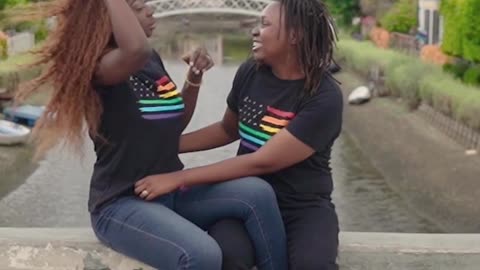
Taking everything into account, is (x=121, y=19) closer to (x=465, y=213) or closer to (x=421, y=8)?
(x=465, y=213)

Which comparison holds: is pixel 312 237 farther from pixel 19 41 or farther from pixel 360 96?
pixel 19 41

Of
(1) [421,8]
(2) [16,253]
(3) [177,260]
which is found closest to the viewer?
(3) [177,260]


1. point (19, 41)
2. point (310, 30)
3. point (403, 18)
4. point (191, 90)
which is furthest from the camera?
point (403, 18)

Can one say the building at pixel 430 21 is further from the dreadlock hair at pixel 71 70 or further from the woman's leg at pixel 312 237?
the dreadlock hair at pixel 71 70

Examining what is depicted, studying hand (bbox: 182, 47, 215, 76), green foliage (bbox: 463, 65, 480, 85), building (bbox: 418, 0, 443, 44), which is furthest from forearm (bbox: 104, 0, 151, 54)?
building (bbox: 418, 0, 443, 44)

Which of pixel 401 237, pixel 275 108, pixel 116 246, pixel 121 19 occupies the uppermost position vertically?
pixel 121 19

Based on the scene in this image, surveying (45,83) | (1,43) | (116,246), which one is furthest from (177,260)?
(1,43)

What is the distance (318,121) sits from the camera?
2.79 metres

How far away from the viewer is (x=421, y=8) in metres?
32.1

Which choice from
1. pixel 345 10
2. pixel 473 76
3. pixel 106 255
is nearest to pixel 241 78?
pixel 106 255

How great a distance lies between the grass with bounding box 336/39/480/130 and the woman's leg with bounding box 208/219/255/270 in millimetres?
10658

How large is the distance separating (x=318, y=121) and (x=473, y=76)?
1690 cm

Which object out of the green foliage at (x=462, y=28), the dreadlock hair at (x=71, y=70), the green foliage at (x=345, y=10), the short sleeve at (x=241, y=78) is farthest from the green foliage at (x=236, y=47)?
the dreadlock hair at (x=71, y=70)

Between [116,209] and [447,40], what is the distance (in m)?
18.1
